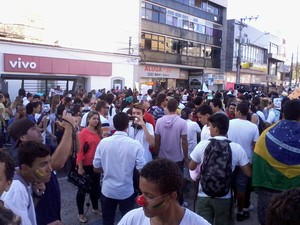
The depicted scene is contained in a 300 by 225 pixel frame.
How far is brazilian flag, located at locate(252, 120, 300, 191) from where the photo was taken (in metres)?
3.27

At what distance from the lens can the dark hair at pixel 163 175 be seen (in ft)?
6.59

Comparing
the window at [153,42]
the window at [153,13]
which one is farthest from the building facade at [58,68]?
the window at [153,13]

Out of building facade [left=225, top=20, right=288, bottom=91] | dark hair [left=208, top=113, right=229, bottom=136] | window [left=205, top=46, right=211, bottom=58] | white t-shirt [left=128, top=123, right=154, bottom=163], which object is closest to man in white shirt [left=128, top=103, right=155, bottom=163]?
white t-shirt [left=128, top=123, right=154, bottom=163]

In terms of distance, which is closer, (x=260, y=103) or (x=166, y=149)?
(x=166, y=149)

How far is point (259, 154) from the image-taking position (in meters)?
3.45

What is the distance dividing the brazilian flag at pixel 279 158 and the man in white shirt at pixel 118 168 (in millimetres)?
1361

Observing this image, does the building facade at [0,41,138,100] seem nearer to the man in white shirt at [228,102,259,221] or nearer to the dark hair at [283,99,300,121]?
the man in white shirt at [228,102,259,221]

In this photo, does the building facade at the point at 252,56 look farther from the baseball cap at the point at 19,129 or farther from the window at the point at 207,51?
the baseball cap at the point at 19,129

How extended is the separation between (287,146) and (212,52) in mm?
36998

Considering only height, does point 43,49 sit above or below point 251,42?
below

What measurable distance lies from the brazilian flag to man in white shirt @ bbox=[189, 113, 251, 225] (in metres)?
0.21

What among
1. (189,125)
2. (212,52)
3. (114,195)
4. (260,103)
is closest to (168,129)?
(189,125)

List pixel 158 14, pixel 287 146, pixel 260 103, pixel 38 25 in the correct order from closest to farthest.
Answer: pixel 287 146, pixel 260 103, pixel 38 25, pixel 158 14

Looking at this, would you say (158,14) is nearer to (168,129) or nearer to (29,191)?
(168,129)
